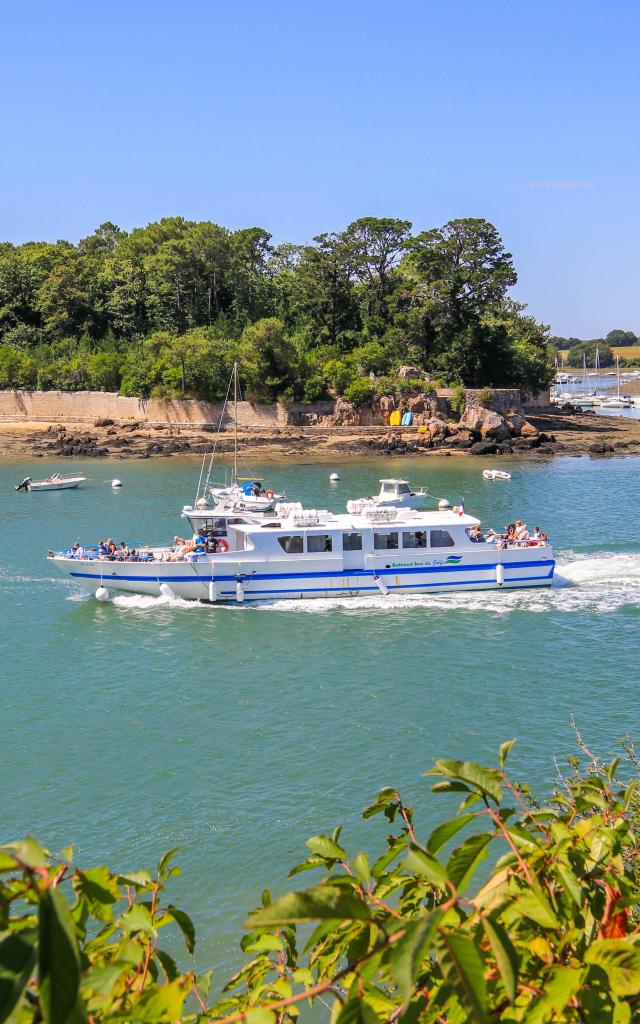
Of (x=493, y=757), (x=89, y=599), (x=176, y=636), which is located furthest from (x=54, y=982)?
(x=89, y=599)

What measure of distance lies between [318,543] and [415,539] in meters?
3.02

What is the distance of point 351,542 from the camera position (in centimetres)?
2869

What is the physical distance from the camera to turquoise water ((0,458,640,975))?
1535 centimetres

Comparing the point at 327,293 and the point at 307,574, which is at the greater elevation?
the point at 327,293

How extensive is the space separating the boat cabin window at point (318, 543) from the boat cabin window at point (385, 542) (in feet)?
4.71

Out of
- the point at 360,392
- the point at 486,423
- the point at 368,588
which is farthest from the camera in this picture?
the point at 360,392

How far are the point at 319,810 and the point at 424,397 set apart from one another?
2307 inches

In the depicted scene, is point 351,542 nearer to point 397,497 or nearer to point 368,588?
point 368,588

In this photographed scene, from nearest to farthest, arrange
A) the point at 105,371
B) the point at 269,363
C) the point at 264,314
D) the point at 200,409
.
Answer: the point at 269,363
the point at 200,409
the point at 105,371
the point at 264,314

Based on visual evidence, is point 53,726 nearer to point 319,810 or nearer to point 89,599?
point 319,810

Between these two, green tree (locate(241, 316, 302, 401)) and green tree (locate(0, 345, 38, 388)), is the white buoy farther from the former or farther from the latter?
green tree (locate(0, 345, 38, 388))

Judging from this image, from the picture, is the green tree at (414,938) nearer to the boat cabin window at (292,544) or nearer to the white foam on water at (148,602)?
the boat cabin window at (292,544)

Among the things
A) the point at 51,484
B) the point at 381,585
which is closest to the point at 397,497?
the point at 381,585

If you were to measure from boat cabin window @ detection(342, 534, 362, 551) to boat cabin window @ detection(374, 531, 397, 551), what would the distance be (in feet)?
1.65
